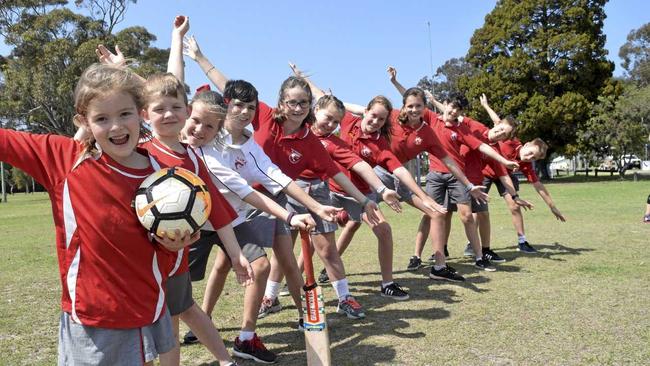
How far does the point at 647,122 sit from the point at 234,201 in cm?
3494

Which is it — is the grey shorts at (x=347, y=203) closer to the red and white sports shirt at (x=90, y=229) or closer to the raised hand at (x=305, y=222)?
the raised hand at (x=305, y=222)

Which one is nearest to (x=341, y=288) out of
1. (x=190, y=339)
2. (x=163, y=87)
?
(x=190, y=339)

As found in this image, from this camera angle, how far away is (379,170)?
6398 mm

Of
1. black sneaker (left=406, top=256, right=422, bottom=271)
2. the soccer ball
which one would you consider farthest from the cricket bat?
black sneaker (left=406, top=256, right=422, bottom=271)

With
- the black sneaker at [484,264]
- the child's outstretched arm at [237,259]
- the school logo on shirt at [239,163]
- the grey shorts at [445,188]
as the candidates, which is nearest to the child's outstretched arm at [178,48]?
the school logo on shirt at [239,163]

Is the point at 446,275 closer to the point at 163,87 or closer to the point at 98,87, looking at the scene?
the point at 163,87

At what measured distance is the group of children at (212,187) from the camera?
2223 millimetres

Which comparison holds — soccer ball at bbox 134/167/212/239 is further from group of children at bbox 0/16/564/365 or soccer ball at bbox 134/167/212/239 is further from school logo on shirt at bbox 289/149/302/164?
school logo on shirt at bbox 289/149/302/164

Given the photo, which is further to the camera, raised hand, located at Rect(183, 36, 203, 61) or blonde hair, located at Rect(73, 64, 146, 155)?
raised hand, located at Rect(183, 36, 203, 61)

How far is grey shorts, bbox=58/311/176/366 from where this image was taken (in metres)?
2.22

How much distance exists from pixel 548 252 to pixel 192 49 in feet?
18.7

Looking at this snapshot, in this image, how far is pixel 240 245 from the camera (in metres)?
4.00

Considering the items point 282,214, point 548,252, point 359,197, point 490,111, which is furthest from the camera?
point 490,111

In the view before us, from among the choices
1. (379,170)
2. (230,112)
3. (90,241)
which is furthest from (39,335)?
(379,170)
